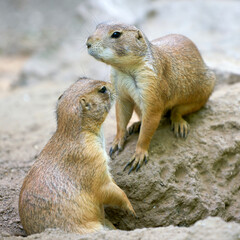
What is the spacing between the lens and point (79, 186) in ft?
14.2

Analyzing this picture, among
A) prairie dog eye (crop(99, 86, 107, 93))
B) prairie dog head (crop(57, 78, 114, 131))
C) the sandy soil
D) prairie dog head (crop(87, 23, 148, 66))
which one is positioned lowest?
the sandy soil

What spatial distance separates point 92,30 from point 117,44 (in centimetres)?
Answer: 453

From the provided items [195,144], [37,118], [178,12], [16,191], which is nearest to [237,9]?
[178,12]

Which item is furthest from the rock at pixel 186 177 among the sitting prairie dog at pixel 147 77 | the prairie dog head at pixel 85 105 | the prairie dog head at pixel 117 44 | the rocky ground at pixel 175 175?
the prairie dog head at pixel 117 44

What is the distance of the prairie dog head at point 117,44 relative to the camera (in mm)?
4773

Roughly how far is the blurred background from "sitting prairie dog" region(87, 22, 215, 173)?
2.70m

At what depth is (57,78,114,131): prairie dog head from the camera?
453 cm

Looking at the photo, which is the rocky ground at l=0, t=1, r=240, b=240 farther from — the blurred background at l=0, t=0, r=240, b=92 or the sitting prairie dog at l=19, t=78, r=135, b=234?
the blurred background at l=0, t=0, r=240, b=92

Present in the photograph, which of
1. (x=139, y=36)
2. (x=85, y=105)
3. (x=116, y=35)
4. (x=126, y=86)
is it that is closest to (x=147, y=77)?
(x=126, y=86)

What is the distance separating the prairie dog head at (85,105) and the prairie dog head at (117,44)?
0.34 metres

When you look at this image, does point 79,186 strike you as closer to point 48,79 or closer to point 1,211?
point 1,211

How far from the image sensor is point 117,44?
4887 mm

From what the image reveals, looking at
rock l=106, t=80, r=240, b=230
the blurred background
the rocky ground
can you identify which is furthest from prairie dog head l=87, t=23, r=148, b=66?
the blurred background

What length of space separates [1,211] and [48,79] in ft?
27.4
